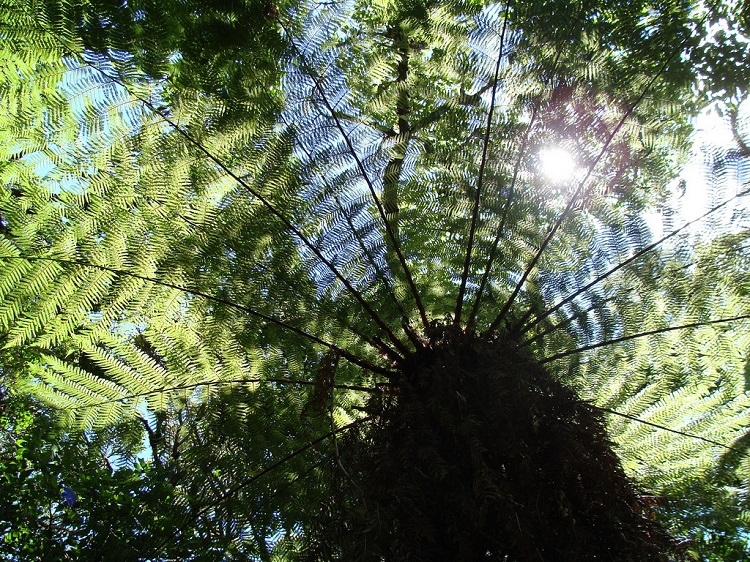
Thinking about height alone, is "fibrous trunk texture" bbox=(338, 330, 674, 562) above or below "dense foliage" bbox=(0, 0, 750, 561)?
below

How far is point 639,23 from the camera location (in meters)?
1.93

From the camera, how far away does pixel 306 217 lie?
2146 mm

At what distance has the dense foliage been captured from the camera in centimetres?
183

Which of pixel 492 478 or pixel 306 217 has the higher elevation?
pixel 306 217

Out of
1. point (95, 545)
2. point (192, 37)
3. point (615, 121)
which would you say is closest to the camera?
point (192, 37)

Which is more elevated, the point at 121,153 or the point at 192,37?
the point at 192,37

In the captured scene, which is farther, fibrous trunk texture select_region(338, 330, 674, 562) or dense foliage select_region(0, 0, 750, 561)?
dense foliage select_region(0, 0, 750, 561)

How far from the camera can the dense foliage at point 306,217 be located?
1828 millimetres

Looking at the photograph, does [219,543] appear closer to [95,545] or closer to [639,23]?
[95,545]

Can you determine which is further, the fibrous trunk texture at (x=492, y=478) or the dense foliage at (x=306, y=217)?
the dense foliage at (x=306, y=217)

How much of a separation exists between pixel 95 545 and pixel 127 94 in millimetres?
1898

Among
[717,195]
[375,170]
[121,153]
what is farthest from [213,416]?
[717,195]

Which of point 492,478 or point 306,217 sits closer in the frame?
point 492,478

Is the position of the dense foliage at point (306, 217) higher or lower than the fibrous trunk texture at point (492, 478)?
higher
